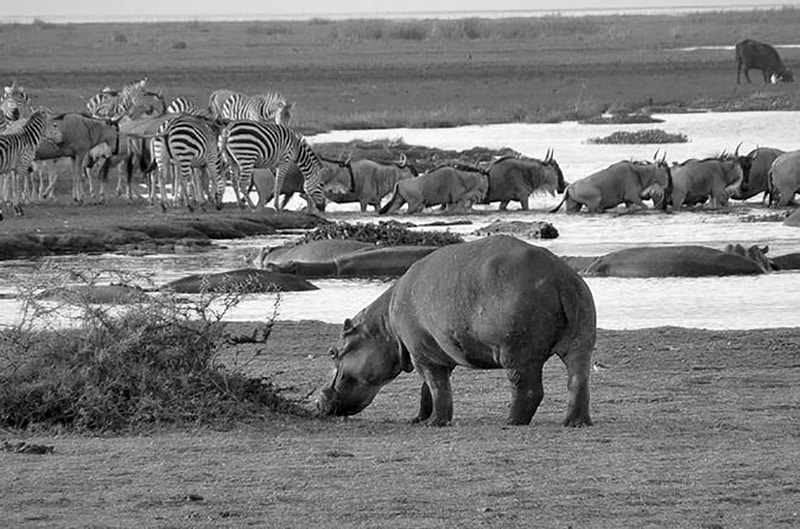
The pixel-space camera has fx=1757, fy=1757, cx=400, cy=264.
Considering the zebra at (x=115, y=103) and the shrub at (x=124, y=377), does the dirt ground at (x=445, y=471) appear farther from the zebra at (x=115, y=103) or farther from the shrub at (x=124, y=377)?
the zebra at (x=115, y=103)

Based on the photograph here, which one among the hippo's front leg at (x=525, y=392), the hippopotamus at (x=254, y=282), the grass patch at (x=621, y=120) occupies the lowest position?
the grass patch at (x=621, y=120)

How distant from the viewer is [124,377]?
29.4ft

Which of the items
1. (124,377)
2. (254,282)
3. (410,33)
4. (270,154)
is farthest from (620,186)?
(410,33)

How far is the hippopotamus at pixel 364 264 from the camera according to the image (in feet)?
58.7

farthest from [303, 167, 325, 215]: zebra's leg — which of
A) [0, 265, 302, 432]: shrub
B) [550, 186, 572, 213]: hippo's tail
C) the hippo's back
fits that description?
the hippo's back

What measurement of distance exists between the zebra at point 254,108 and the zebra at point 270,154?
6746mm

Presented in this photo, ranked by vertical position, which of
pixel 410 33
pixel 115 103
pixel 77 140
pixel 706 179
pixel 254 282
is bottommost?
pixel 410 33

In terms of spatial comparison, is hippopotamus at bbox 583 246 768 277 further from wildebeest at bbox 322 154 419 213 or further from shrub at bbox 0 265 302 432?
wildebeest at bbox 322 154 419 213

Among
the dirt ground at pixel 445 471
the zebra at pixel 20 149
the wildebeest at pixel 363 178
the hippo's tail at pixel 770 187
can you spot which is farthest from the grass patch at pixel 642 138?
the dirt ground at pixel 445 471

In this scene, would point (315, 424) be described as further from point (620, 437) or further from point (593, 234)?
point (593, 234)

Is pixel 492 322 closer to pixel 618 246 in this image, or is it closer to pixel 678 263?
pixel 678 263

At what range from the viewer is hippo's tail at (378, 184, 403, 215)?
86.3 feet

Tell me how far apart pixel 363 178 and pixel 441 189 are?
1.60m

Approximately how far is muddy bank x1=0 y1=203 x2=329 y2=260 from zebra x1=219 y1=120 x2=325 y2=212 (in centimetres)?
85
